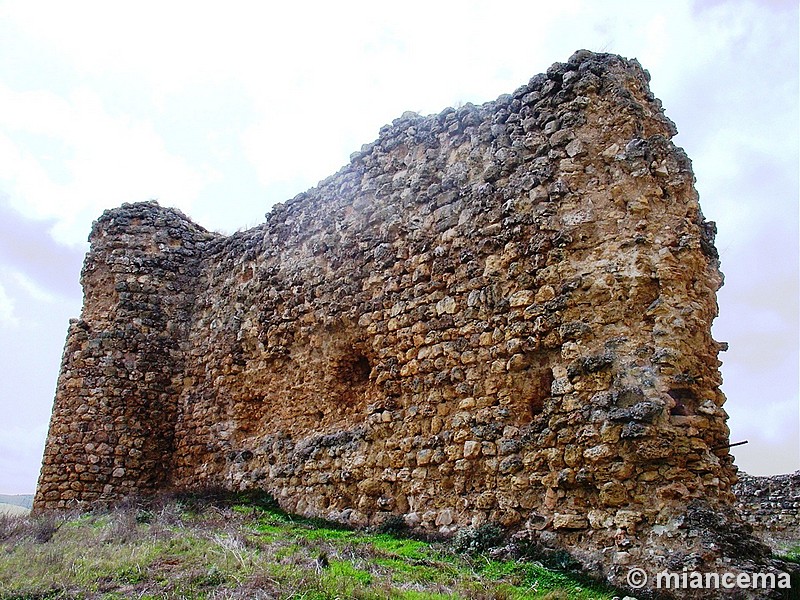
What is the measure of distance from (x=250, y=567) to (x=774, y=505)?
9.91 m

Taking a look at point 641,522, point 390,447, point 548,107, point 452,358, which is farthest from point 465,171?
point 641,522

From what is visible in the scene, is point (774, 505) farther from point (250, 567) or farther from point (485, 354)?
point (250, 567)

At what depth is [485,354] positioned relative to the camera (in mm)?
6000

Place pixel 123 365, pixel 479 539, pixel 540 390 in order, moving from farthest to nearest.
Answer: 1. pixel 123 365
2. pixel 540 390
3. pixel 479 539

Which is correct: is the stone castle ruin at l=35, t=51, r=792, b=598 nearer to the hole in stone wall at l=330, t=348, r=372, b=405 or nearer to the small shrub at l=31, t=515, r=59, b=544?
the hole in stone wall at l=330, t=348, r=372, b=405

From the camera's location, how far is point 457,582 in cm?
434

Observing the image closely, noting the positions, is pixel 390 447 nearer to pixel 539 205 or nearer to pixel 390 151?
pixel 539 205

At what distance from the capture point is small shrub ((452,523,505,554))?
5.20 m

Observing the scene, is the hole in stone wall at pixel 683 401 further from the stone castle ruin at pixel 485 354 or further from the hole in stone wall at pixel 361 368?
the hole in stone wall at pixel 361 368

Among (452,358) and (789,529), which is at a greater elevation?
(452,358)

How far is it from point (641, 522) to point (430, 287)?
9.96ft

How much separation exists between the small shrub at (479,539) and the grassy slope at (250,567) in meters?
0.13

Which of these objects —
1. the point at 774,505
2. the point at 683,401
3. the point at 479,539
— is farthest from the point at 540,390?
the point at 774,505

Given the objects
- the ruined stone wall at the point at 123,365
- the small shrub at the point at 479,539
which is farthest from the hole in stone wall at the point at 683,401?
the ruined stone wall at the point at 123,365
